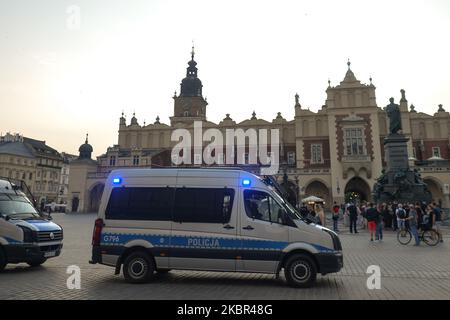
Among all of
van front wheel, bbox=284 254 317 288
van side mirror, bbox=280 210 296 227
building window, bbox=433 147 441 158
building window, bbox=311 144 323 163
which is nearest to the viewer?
van front wheel, bbox=284 254 317 288

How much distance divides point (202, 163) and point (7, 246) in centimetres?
4267

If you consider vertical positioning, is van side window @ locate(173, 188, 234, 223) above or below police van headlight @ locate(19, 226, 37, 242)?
above

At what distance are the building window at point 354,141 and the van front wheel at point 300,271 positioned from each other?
1611 inches

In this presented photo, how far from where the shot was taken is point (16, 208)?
1035 cm

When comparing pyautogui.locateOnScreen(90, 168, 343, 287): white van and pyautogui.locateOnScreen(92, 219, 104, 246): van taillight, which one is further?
pyautogui.locateOnScreen(92, 219, 104, 246): van taillight

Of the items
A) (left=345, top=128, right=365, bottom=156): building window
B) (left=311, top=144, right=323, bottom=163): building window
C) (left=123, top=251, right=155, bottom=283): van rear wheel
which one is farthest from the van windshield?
(left=311, top=144, right=323, bottom=163): building window

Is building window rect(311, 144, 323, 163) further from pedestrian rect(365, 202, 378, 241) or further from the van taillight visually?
the van taillight

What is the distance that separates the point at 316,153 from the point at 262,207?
4215 centimetres

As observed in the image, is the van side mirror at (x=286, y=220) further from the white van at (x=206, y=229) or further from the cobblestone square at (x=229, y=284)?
the cobblestone square at (x=229, y=284)

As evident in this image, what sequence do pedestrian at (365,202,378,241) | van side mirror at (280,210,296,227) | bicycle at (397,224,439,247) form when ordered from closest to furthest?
van side mirror at (280,210,296,227), bicycle at (397,224,439,247), pedestrian at (365,202,378,241)

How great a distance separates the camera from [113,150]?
188 ft

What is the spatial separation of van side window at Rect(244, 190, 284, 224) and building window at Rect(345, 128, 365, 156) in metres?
40.7

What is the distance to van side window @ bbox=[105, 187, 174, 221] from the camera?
850cm

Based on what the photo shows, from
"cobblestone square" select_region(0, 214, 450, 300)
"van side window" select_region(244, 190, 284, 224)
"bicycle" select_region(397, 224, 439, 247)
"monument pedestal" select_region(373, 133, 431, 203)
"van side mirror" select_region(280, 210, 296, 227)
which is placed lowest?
"cobblestone square" select_region(0, 214, 450, 300)
